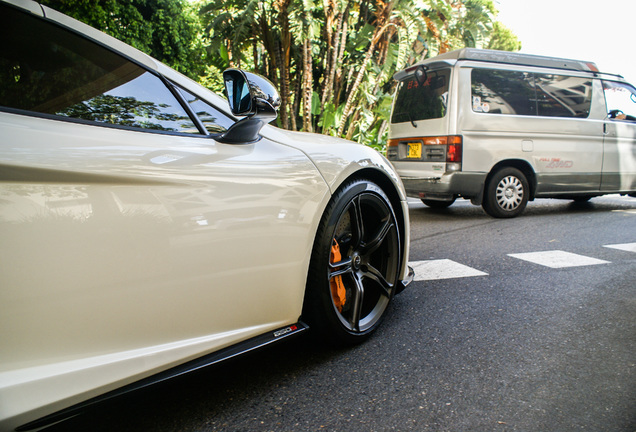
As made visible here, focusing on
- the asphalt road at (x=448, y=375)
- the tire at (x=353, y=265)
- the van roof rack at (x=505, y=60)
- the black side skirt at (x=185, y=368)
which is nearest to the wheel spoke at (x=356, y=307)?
the tire at (x=353, y=265)

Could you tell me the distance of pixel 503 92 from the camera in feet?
20.2

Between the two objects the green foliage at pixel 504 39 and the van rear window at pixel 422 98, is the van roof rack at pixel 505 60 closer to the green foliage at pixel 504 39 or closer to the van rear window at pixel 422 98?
the van rear window at pixel 422 98

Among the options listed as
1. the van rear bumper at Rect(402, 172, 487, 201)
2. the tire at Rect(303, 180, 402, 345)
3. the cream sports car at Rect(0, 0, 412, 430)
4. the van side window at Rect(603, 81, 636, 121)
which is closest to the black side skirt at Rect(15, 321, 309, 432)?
the cream sports car at Rect(0, 0, 412, 430)

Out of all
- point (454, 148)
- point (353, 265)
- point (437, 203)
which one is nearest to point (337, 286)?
point (353, 265)

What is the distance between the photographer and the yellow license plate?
6292mm

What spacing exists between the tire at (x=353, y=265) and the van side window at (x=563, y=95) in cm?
497

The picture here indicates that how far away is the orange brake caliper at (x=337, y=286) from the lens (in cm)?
215

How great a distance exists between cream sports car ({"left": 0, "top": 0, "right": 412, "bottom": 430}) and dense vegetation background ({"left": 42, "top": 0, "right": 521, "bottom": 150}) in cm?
838

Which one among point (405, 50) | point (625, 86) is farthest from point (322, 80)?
point (625, 86)

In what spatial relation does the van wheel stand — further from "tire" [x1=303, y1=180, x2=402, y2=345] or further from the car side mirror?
the car side mirror

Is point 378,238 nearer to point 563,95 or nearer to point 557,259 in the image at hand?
point 557,259

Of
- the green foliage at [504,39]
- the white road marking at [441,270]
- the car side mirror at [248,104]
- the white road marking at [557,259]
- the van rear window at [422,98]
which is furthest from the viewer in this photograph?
the green foliage at [504,39]

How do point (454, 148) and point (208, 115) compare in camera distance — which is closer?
point (208, 115)

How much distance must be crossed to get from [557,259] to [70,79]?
3.94 metres
